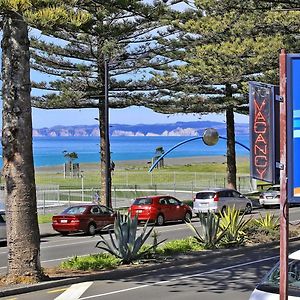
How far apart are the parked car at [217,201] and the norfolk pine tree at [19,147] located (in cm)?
2120

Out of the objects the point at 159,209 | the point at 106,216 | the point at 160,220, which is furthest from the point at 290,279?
the point at 160,220

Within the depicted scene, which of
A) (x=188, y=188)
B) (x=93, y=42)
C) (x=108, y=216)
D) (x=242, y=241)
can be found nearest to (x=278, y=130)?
(x=242, y=241)

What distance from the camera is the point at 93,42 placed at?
33.8 meters

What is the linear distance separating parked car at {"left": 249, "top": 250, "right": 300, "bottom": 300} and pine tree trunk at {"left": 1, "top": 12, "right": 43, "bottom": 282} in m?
6.21

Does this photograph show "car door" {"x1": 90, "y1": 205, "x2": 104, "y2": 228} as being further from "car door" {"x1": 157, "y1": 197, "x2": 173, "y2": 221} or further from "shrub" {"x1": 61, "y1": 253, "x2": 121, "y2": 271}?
"shrub" {"x1": 61, "y1": 253, "x2": 121, "y2": 271}

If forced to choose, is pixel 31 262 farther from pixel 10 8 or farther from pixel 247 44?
pixel 247 44

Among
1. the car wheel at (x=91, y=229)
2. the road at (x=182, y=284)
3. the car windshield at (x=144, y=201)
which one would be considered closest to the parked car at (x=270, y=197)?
the car windshield at (x=144, y=201)

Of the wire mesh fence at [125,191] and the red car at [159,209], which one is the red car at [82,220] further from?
the wire mesh fence at [125,191]

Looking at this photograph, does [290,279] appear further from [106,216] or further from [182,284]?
[106,216]

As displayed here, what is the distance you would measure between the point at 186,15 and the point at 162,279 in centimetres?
2325

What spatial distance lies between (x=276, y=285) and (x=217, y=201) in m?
26.5

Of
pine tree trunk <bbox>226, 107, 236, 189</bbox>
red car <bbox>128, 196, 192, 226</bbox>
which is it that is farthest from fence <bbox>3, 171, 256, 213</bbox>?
red car <bbox>128, 196, 192, 226</bbox>

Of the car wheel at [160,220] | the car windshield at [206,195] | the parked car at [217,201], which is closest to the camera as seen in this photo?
the car wheel at [160,220]

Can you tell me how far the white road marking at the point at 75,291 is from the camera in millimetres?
11461
